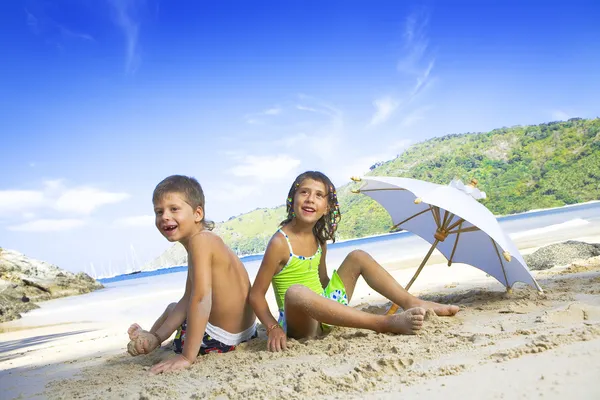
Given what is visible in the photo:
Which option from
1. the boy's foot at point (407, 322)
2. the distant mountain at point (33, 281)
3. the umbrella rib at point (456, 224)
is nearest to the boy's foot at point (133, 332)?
the boy's foot at point (407, 322)

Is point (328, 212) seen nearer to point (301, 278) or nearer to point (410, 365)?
point (301, 278)

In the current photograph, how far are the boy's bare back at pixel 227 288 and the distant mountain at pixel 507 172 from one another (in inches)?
1621

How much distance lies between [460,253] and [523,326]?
146 centimetres

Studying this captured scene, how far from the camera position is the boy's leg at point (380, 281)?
134 inches

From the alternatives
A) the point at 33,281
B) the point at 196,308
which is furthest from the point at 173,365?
the point at 33,281

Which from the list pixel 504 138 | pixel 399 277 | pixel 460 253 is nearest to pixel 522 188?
pixel 504 138

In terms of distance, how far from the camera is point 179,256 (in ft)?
218

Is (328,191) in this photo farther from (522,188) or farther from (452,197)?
(522,188)

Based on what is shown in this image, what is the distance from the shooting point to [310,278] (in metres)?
3.47

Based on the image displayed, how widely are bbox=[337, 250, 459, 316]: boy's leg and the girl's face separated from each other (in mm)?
419

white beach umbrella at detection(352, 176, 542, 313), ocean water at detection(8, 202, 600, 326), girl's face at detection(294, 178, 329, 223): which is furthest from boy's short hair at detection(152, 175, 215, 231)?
ocean water at detection(8, 202, 600, 326)

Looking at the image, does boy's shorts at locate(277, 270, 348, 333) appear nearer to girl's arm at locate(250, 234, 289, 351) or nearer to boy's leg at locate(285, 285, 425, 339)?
girl's arm at locate(250, 234, 289, 351)

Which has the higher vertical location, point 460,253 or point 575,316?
point 460,253

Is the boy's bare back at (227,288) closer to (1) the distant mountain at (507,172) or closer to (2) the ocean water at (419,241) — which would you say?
(2) the ocean water at (419,241)
